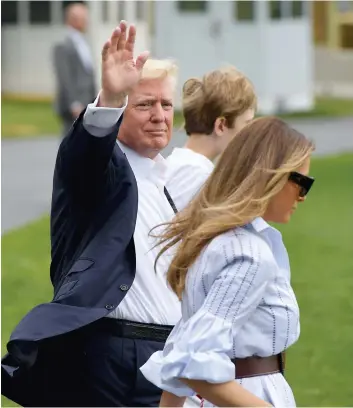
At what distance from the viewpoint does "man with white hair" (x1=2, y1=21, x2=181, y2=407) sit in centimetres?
445

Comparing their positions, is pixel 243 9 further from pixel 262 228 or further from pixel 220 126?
pixel 262 228

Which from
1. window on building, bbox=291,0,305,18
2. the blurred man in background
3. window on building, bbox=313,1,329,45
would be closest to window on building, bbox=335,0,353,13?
window on building, bbox=313,1,329,45

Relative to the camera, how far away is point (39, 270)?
11.5 m

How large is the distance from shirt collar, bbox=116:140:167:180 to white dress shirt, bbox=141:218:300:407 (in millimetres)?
1077

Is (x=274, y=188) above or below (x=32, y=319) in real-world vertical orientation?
above

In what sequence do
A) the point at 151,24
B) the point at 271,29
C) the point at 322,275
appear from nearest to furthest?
1. the point at 322,275
2. the point at 271,29
3. the point at 151,24

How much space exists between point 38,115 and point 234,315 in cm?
2958

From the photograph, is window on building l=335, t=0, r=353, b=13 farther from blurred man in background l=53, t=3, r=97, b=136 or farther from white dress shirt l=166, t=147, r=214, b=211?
white dress shirt l=166, t=147, r=214, b=211

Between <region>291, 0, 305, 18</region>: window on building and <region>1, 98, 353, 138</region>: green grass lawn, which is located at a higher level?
<region>291, 0, 305, 18</region>: window on building

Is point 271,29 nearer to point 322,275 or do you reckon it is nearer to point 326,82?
point 326,82

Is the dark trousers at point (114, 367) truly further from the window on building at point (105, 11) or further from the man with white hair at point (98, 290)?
the window on building at point (105, 11)

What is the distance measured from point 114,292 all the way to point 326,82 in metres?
38.6

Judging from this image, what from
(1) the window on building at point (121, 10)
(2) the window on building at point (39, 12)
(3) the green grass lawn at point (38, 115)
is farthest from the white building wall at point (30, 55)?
(3) the green grass lawn at point (38, 115)

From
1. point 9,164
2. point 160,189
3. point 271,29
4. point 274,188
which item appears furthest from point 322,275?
point 271,29
